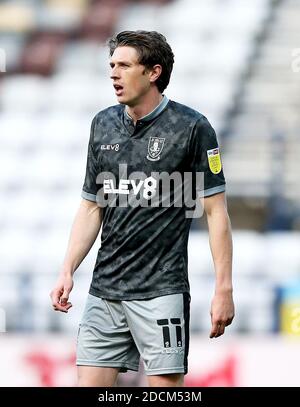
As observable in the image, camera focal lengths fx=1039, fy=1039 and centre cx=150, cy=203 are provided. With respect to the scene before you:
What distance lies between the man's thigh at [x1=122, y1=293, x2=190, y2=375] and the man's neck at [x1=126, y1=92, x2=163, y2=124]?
55cm

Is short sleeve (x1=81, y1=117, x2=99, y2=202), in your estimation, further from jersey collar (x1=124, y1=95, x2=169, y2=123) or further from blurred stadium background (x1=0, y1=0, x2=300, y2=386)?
blurred stadium background (x1=0, y1=0, x2=300, y2=386)

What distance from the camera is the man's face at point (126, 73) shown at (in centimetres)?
307

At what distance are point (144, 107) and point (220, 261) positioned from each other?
1.69 feet

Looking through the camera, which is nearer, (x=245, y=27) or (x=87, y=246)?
(x=87, y=246)

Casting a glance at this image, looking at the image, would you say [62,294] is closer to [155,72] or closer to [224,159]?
[155,72]

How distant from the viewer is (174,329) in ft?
10.00

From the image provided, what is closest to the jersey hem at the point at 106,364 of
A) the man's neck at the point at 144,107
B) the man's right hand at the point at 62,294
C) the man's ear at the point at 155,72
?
the man's right hand at the point at 62,294

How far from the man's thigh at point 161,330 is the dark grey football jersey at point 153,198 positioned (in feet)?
0.10

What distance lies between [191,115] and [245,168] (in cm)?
530

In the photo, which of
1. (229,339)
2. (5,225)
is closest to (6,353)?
(229,339)
